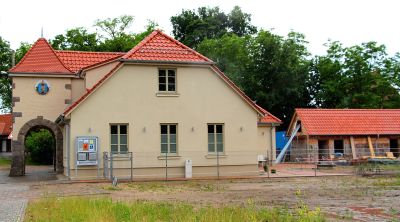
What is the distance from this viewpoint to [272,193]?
18.9 metres

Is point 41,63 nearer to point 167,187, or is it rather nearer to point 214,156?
point 214,156

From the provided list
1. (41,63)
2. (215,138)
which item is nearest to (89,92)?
(41,63)

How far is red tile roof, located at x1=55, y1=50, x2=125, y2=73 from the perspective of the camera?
32500mm

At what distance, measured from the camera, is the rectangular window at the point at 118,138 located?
86.9ft

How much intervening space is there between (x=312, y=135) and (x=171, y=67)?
17274mm

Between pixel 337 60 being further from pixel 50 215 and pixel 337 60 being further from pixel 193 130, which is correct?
pixel 50 215

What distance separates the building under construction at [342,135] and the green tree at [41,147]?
21363 millimetres

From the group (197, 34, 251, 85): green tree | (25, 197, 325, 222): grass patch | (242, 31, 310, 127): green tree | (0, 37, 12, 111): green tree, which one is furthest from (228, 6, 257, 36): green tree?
(25, 197, 325, 222): grass patch

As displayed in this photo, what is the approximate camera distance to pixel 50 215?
39.3 ft

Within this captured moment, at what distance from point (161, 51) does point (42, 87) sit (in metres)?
8.11

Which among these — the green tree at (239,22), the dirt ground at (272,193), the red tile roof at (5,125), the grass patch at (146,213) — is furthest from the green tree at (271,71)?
the grass patch at (146,213)

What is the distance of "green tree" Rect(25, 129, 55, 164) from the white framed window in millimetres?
22192

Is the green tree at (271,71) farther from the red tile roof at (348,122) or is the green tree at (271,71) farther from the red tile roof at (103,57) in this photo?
the red tile roof at (103,57)

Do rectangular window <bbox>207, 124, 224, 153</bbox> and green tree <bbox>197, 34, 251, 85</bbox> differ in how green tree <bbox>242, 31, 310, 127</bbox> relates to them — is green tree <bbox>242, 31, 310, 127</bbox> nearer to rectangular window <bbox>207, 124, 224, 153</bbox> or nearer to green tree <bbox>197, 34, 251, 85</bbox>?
green tree <bbox>197, 34, 251, 85</bbox>
